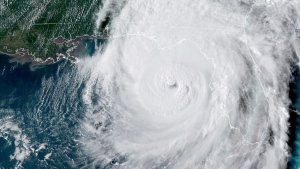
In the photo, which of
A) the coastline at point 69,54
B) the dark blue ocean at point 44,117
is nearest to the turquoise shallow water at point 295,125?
the dark blue ocean at point 44,117

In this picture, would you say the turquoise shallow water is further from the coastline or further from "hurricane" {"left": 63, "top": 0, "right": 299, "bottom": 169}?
the coastline

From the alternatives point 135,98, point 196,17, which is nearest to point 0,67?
point 135,98

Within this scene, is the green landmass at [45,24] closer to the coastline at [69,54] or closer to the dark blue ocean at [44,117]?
the coastline at [69,54]

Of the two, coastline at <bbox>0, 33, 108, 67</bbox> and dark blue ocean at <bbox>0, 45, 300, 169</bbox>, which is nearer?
dark blue ocean at <bbox>0, 45, 300, 169</bbox>

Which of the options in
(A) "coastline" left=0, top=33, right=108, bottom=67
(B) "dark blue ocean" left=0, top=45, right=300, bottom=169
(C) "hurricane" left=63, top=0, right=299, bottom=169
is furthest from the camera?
(A) "coastline" left=0, top=33, right=108, bottom=67

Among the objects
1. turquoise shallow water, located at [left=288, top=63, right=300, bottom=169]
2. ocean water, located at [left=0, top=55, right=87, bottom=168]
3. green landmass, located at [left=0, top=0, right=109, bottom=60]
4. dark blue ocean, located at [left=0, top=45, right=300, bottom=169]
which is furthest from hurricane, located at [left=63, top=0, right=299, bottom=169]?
green landmass, located at [left=0, top=0, right=109, bottom=60]

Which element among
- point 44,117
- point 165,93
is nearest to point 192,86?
point 165,93

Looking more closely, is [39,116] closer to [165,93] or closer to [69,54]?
[69,54]
